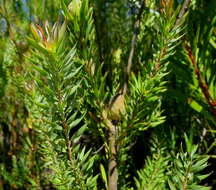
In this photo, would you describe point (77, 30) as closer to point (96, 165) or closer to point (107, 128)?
point (107, 128)

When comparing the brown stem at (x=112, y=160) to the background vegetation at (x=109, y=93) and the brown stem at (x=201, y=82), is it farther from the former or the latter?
the brown stem at (x=201, y=82)

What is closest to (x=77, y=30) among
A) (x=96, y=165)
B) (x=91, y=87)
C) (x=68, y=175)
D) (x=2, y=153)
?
(x=91, y=87)

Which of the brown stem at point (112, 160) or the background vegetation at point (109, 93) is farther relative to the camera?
the brown stem at point (112, 160)

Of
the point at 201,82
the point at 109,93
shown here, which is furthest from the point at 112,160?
the point at 201,82

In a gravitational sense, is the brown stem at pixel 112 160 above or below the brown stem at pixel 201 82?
below

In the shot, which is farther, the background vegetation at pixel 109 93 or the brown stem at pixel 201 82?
the brown stem at pixel 201 82

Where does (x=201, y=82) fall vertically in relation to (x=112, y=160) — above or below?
above

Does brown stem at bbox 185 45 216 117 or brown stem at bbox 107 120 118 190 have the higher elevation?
brown stem at bbox 185 45 216 117

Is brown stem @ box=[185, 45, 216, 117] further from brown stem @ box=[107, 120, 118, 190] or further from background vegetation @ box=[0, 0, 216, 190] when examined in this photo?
brown stem @ box=[107, 120, 118, 190]

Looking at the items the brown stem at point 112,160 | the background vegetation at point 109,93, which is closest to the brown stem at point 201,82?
the background vegetation at point 109,93

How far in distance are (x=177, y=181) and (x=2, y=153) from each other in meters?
0.63

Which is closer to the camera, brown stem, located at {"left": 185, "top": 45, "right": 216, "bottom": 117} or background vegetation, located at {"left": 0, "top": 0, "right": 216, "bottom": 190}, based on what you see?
background vegetation, located at {"left": 0, "top": 0, "right": 216, "bottom": 190}

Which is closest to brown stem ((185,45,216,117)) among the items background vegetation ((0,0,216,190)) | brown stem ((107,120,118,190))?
background vegetation ((0,0,216,190))

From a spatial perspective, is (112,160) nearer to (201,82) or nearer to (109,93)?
(109,93)
